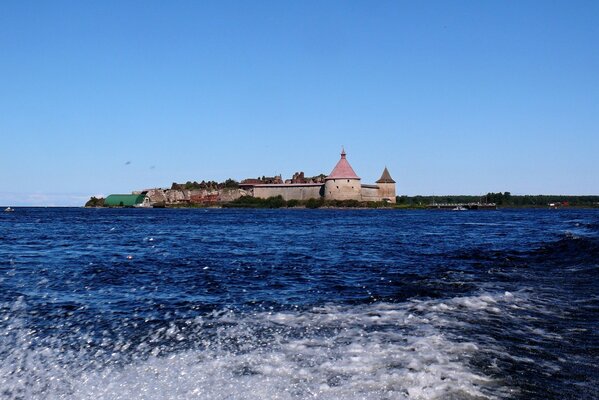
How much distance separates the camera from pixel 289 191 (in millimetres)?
120812

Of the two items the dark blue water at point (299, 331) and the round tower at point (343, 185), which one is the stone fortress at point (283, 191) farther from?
the dark blue water at point (299, 331)

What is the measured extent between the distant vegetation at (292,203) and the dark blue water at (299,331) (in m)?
93.2

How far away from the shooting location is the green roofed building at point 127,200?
140 m

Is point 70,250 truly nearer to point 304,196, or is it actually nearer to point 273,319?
point 273,319

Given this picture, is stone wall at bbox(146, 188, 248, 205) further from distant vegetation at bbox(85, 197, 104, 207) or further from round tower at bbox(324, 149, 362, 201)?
round tower at bbox(324, 149, 362, 201)

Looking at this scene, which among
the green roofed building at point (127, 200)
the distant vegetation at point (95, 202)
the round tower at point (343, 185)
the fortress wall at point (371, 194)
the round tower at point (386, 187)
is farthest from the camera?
the distant vegetation at point (95, 202)

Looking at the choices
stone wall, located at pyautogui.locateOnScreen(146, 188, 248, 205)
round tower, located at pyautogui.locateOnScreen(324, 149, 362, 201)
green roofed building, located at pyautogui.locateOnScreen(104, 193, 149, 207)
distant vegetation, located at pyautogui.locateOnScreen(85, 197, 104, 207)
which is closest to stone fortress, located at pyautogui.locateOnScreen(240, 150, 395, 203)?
round tower, located at pyautogui.locateOnScreen(324, 149, 362, 201)

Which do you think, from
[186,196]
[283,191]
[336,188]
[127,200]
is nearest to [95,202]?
[127,200]

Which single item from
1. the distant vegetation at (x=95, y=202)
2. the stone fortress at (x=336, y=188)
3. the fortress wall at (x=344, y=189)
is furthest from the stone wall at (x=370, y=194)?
the distant vegetation at (x=95, y=202)

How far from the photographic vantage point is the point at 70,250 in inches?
774

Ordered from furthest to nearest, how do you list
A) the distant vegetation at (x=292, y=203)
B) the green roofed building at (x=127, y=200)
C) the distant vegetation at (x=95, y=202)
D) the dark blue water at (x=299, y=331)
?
the distant vegetation at (x=95, y=202)
the green roofed building at (x=127, y=200)
the distant vegetation at (x=292, y=203)
the dark blue water at (x=299, y=331)

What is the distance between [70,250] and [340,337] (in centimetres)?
1568

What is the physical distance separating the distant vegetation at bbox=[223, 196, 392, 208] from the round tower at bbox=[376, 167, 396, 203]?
3837 millimetres

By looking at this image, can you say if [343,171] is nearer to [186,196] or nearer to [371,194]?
[371,194]
